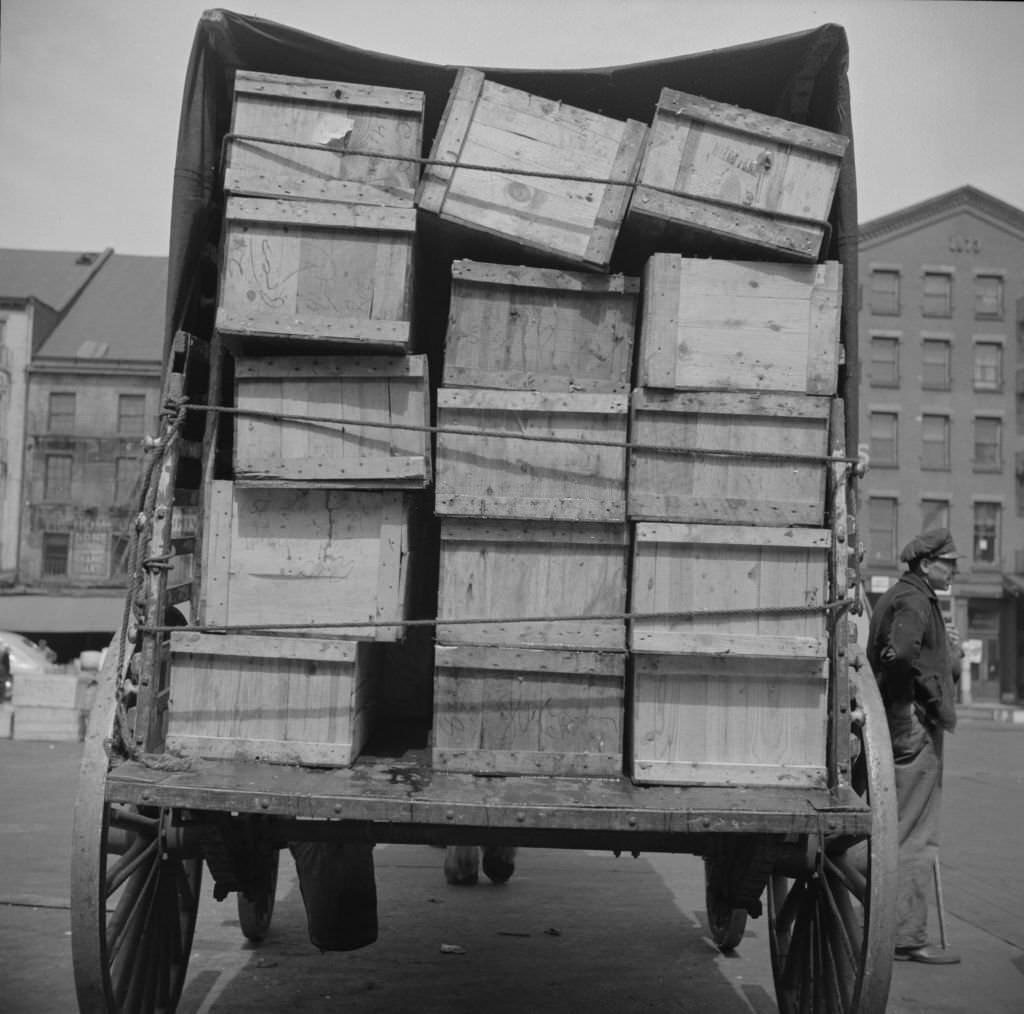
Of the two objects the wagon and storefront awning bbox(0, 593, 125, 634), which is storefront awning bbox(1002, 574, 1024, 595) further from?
the wagon

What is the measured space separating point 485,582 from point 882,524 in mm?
38940

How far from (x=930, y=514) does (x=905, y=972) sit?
37.5 metres

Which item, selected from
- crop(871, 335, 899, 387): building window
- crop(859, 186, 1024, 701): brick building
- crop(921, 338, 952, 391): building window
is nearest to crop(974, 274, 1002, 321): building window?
crop(859, 186, 1024, 701): brick building

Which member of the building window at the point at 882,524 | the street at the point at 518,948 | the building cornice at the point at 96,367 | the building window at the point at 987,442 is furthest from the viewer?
the building window at the point at 987,442

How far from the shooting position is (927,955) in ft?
20.0

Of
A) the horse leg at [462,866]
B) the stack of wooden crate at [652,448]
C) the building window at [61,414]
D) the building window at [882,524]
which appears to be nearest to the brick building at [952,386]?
the building window at [882,524]

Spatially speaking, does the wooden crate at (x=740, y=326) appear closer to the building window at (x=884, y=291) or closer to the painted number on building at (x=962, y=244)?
the building window at (x=884, y=291)

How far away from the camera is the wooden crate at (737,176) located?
424 cm

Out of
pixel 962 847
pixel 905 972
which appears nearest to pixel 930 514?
pixel 962 847

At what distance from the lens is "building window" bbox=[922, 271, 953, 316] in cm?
4159

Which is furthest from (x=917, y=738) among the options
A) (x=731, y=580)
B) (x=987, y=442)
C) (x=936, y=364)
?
(x=987, y=442)

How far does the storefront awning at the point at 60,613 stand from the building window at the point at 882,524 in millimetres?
24090

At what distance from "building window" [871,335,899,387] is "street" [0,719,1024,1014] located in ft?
110

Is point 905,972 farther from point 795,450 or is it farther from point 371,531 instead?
point 371,531
